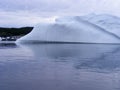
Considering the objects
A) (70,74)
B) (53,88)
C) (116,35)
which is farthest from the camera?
(116,35)

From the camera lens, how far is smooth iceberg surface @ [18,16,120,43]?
36.7m

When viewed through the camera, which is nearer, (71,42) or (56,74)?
(56,74)

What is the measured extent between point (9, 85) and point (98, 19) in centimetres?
2828

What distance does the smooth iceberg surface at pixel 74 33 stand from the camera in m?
36.7

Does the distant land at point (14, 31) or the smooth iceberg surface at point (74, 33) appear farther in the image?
the distant land at point (14, 31)

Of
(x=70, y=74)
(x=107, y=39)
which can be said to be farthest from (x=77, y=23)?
(x=70, y=74)

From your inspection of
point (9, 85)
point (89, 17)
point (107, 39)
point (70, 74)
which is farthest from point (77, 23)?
point (9, 85)

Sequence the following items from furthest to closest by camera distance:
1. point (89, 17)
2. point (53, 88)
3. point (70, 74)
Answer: point (89, 17)
point (70, 74)
point (53, 88)

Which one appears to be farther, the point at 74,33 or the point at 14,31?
the point at 14,31

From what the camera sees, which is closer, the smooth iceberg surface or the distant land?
the smooth iceberg surface

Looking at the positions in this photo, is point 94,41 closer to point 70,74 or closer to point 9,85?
point 70,74

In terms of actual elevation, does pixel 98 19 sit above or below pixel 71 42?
above

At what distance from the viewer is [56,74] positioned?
12.5 meters

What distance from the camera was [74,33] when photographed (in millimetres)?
37688
